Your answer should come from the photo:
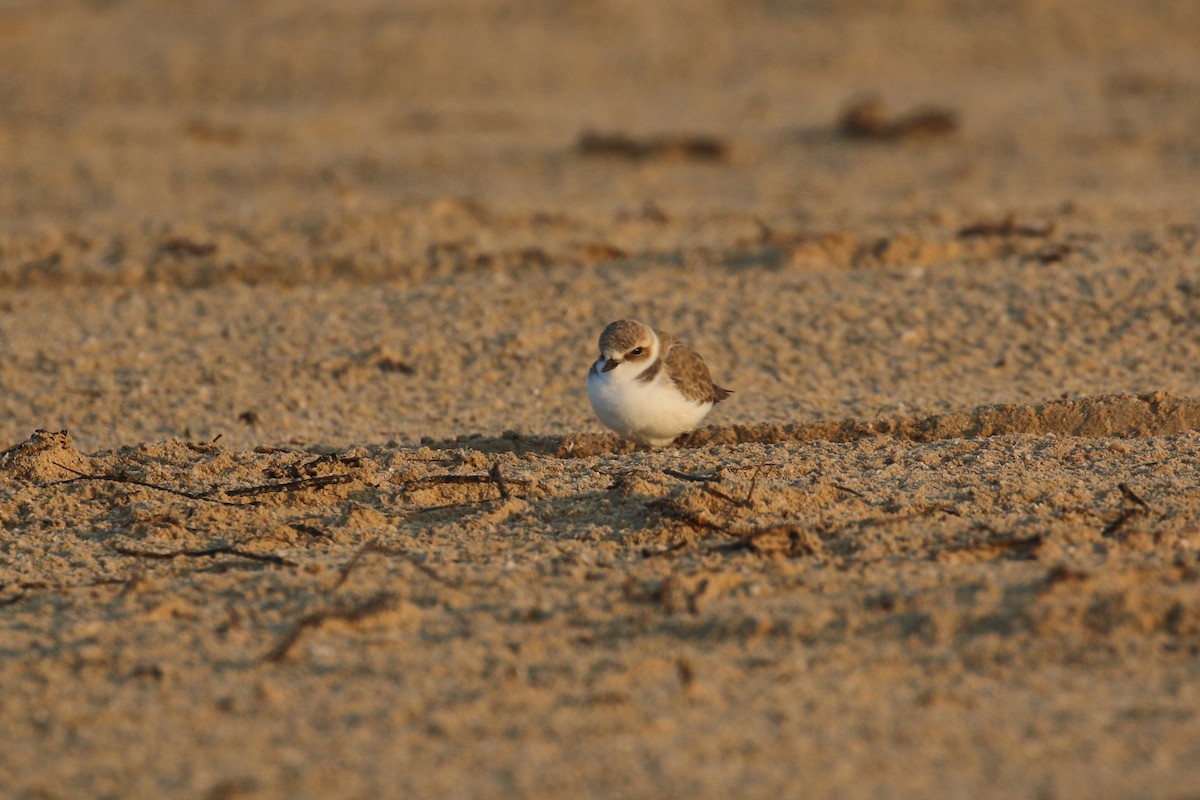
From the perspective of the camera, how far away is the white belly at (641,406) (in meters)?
5.90

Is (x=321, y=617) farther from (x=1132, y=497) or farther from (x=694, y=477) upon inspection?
(x=1132, y=497)

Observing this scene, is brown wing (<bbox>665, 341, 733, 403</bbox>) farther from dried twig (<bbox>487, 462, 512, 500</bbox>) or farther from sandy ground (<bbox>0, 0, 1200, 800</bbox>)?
dried twig (<bbox>487, 462, 512, 500</bbox>)

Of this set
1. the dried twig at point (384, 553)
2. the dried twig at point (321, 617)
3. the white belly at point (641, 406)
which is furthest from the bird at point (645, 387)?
the dried twig at point (321, 617)

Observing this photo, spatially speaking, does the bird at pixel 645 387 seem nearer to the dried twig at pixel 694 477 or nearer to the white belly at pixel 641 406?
the white belly at pixel 641 406

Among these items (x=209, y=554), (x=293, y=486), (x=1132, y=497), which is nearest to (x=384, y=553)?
(x=209, y=554)

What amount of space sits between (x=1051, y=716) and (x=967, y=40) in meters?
16.4

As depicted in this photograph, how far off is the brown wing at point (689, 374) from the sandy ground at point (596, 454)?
0.83ft

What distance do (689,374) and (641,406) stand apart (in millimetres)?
318

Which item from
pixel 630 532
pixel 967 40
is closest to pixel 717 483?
pixel 630 532

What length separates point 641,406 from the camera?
589 cm

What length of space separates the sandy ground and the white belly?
20 centimetres

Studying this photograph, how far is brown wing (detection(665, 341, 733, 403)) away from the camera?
19.8 feet

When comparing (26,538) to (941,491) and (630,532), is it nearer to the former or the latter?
(630,532)

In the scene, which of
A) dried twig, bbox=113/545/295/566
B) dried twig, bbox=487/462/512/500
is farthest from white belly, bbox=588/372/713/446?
dried twig, bbox=113/545/295/566
